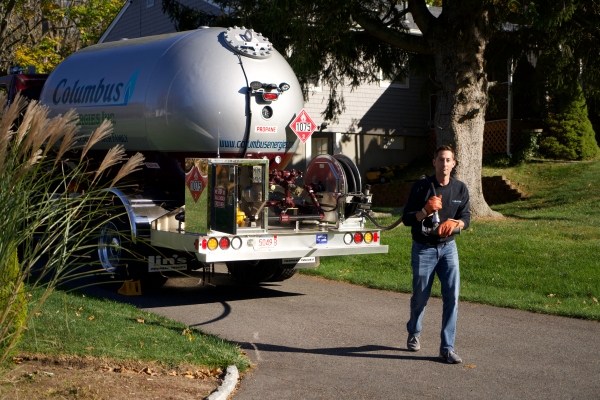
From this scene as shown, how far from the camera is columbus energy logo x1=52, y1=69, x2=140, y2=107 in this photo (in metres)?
10.9

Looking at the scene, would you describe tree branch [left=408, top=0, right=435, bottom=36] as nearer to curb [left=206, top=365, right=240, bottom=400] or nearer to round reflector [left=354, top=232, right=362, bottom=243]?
round reflector [left=354, top=232, right=362, bottom=243]

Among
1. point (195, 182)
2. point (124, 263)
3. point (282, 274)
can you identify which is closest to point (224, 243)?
point (195, 182)

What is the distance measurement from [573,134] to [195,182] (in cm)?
1616

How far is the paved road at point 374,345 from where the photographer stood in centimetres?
651

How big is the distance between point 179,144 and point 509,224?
8464 mm

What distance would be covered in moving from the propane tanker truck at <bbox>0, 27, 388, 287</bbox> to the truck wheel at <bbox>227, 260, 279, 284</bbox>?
0.51ft

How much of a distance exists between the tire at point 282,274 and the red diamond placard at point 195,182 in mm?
2440

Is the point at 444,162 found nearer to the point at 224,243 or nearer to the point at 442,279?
the point at 442,279

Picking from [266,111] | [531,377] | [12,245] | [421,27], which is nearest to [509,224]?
[421,27]

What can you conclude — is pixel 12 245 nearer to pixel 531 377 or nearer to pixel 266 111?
pixel 531 377

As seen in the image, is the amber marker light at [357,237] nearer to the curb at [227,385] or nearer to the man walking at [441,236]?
the man walking at [441,236]

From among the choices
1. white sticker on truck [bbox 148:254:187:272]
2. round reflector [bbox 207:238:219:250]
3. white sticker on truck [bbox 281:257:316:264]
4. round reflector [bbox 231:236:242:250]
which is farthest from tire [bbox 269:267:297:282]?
round reflector [bbox 207:238:219:250]

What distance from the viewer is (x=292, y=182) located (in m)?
10.5

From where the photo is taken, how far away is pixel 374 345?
8.05 meters
